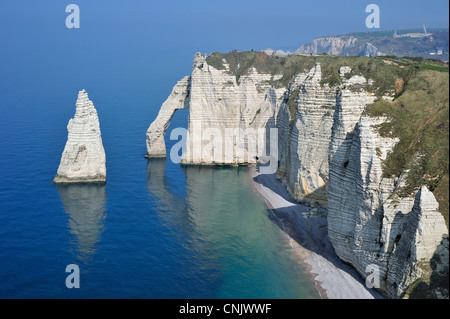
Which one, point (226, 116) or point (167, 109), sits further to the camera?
point (167, 109)

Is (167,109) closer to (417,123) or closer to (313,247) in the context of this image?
(313,247)

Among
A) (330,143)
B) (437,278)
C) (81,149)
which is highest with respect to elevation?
(330,143)

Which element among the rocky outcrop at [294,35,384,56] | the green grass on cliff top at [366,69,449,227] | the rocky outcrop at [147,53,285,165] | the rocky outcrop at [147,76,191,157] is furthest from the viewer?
the rocky outcrop at [294,35,384,56]

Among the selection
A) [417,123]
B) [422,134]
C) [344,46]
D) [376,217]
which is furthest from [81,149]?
[344,46]

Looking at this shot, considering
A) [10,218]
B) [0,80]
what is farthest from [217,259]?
[0,80]

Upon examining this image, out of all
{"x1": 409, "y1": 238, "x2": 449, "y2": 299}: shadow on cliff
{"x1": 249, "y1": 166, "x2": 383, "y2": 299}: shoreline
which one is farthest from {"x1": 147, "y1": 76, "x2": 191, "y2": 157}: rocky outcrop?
{"x1": 409, "y1": 238, "x2": 449, "y2": 299}: shadow on cliff

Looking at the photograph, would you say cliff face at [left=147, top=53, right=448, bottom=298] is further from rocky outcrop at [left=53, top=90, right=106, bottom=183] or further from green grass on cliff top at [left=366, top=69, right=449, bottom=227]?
rocky outcrop at [left=53, top=90, right=106, bottom=183]
